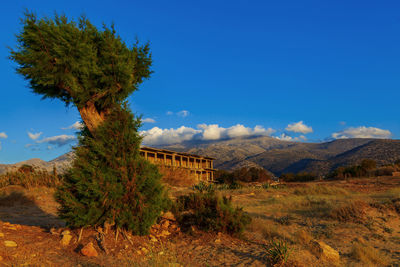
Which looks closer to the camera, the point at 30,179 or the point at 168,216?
the point at 168,216

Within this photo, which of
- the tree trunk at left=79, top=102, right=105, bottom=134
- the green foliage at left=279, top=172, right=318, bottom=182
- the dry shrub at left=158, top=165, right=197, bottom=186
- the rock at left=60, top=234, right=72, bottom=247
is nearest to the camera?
the rock at left=60, top=234, right=72, bottom=247

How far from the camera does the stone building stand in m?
32.4

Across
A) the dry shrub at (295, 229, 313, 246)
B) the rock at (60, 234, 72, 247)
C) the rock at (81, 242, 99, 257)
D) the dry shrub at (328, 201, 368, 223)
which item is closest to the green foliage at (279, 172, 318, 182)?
the dry shrub at (328, 201, 368, 223)

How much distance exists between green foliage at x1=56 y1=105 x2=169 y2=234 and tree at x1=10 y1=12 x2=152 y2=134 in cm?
85

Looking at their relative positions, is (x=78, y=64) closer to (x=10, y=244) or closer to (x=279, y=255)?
(x=10, y=244)

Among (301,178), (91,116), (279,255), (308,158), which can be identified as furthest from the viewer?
(308,158)

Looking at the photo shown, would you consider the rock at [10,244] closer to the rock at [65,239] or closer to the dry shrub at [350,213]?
the rock at [65,239]

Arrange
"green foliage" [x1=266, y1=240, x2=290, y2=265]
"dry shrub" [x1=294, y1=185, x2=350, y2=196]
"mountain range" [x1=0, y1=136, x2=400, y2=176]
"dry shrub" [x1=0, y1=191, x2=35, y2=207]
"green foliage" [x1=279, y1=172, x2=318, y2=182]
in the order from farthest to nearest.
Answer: "mountain range" [x1=0, y1=136, x2=400, y2=176]
"green foliage" [x1=279, y1=172, x2=318, y2=182]
"dry shrub" [x1=294, y1=185, x2=350, y2=196]
"dry shrub" [x1=0, y1=191, x2=35, y2=207]
"green foliage" [x1=266, y1=240, x2=290, y2=265]

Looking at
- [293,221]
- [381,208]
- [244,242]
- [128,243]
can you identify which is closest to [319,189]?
[381,208]

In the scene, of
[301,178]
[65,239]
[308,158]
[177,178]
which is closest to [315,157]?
[308,158]

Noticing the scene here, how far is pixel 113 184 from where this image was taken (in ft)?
20.8

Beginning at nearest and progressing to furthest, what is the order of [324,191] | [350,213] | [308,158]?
[350,213]
[324,191]
[308,158]

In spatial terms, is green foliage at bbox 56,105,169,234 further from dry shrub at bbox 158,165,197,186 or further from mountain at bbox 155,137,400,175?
mountain at bbox 155,137,400,175

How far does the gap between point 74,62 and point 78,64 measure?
112 millimetres
